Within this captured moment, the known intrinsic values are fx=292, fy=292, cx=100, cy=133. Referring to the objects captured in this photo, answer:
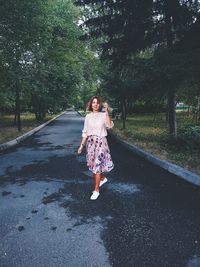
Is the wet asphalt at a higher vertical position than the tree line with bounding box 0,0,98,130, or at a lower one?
lower

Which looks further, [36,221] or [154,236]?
[36,221]

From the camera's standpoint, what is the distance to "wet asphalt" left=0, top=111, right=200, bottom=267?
3467mm

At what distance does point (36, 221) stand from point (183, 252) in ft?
7.28

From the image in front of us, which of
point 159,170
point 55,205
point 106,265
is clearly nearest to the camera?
point 106,265

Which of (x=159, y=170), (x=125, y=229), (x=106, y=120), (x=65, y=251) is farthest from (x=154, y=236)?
(x=159, y=170)

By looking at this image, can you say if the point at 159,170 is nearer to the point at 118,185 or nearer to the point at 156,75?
the point at 118,185

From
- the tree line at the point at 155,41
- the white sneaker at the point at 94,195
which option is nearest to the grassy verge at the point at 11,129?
the tree line at the point at 155,41

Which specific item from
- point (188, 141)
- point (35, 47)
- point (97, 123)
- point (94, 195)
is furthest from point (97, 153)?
point (35, 47)

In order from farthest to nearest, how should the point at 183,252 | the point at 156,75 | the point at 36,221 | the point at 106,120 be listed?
the point at 156,75, the point at 106,120, the point at 36,221, the point at 183,252

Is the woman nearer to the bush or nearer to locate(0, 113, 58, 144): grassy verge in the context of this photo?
the bush

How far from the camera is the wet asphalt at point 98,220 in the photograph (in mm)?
3467

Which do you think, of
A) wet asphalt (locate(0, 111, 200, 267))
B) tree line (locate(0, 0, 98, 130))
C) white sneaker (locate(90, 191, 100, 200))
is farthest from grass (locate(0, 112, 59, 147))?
white sneaker (locate(90, 191, 100, 200))

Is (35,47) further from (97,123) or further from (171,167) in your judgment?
(97,123)

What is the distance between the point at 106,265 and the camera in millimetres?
3273
